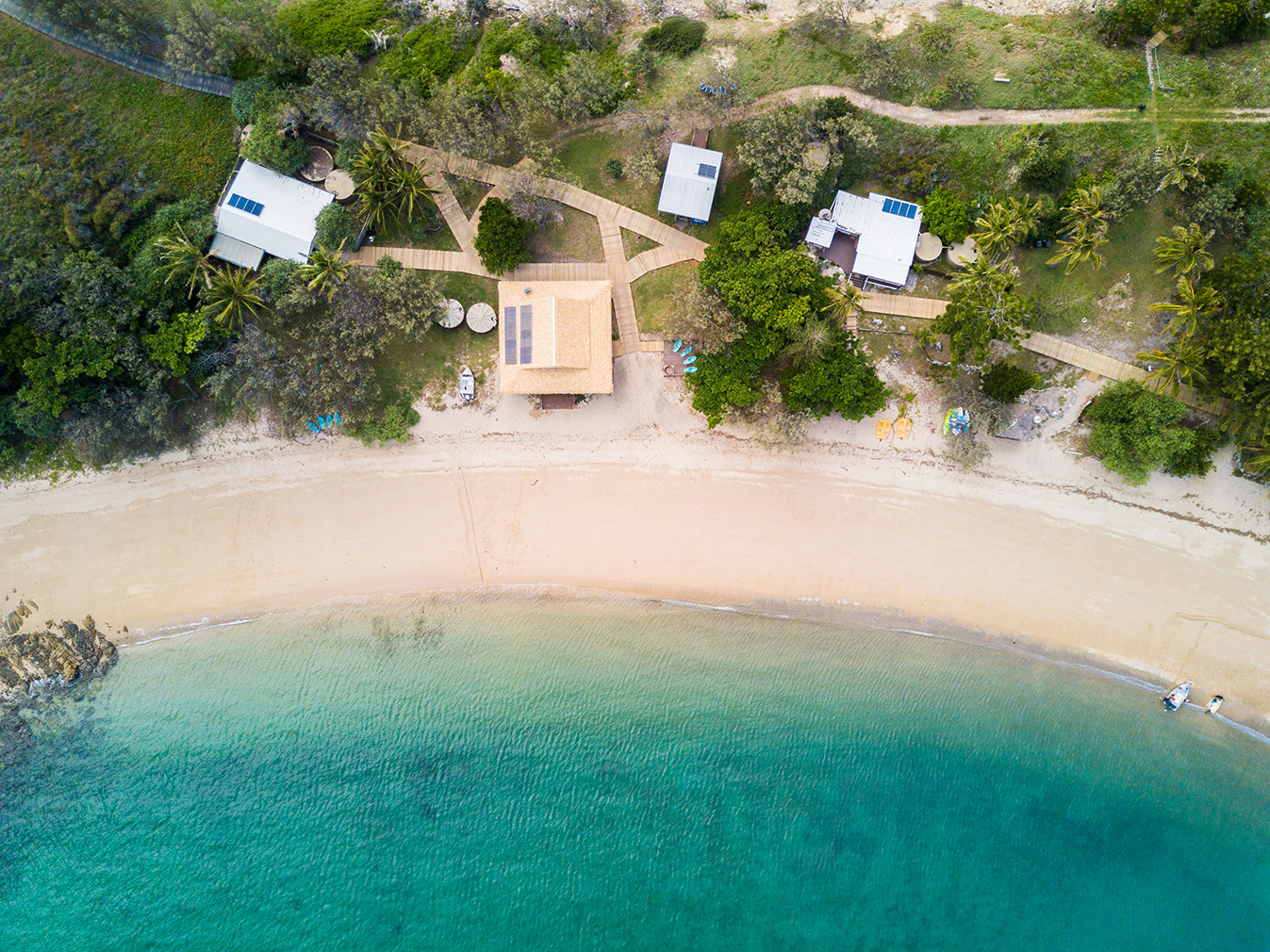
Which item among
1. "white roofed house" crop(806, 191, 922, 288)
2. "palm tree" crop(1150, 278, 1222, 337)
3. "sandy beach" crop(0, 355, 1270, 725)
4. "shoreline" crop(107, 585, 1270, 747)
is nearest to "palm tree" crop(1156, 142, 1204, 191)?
"palm tree" crop(1150, 278, 1222, 337)

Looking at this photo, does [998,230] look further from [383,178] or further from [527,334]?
[383,178]

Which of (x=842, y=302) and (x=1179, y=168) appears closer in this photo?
(x=1179, y=168)

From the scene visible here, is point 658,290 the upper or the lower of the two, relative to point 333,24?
lower

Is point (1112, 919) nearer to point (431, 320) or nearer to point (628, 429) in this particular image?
point (628, 429)

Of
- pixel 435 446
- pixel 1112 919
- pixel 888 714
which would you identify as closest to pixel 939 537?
pixel 888 714

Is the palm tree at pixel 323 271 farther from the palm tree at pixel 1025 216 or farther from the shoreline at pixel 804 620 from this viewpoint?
the palm tree at pixel 1025 216

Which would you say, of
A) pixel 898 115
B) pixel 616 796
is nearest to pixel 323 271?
pixel 898 115

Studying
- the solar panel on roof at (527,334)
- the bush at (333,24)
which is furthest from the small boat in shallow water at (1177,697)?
the bush at (333,24)

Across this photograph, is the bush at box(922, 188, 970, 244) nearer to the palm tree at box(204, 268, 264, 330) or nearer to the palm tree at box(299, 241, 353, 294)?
the palm tree at box(299, 241, 353, 294)
